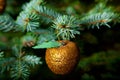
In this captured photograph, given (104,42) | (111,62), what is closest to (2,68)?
(111,62)

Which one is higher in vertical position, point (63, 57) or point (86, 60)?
point (63, 57)

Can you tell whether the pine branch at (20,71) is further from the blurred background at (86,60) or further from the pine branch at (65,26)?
the blurred background at (86,60)

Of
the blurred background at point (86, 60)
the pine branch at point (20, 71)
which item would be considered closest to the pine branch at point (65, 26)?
the pine branch at point (20, 71)

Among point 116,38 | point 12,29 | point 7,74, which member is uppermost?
point 12,29

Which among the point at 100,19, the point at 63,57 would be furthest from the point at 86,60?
the point at 63,57

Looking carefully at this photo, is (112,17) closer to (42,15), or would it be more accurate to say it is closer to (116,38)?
(42,15)

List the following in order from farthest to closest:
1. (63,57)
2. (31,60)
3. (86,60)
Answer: (86,60), (31,60), (63,57)

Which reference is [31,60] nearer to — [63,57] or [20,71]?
[20,71]

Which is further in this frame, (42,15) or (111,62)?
(111,62)

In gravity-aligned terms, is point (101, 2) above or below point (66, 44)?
above
